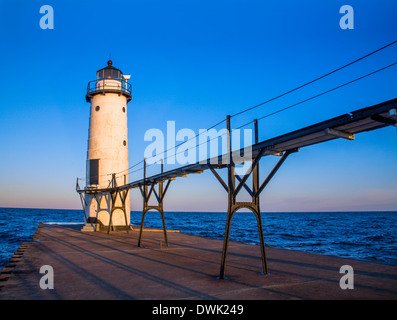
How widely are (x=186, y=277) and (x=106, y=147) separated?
18.3 meters

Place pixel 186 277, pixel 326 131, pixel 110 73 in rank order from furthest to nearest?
pixel 110 73
pixel 186 277
pixel 326 131

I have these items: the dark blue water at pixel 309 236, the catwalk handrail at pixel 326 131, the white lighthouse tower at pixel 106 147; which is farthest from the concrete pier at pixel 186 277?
the white lighthouse tower at pixel 106 147

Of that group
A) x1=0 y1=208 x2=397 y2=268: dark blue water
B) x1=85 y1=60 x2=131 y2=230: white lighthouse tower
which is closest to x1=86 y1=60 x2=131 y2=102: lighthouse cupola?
x1=85 y1=60 x2=131 y2=230: white lighthouse tower

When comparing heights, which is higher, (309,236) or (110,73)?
(110,73)

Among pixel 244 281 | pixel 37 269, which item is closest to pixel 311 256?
pixel 244 281

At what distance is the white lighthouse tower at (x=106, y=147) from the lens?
25188 millimetres

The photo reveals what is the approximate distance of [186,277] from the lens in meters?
8.95

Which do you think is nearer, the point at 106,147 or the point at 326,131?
the point at 326,131

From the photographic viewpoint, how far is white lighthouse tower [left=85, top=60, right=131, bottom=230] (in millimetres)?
25188

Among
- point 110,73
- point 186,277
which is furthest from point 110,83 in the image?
point 186,277

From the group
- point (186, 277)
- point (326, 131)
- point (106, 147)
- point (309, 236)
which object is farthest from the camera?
point (309, 236)

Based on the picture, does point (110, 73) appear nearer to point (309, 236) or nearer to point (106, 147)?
point (106, 147)

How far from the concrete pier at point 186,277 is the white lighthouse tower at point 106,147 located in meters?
11.5

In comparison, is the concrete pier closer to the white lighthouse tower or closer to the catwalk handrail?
the catwalk handrail
